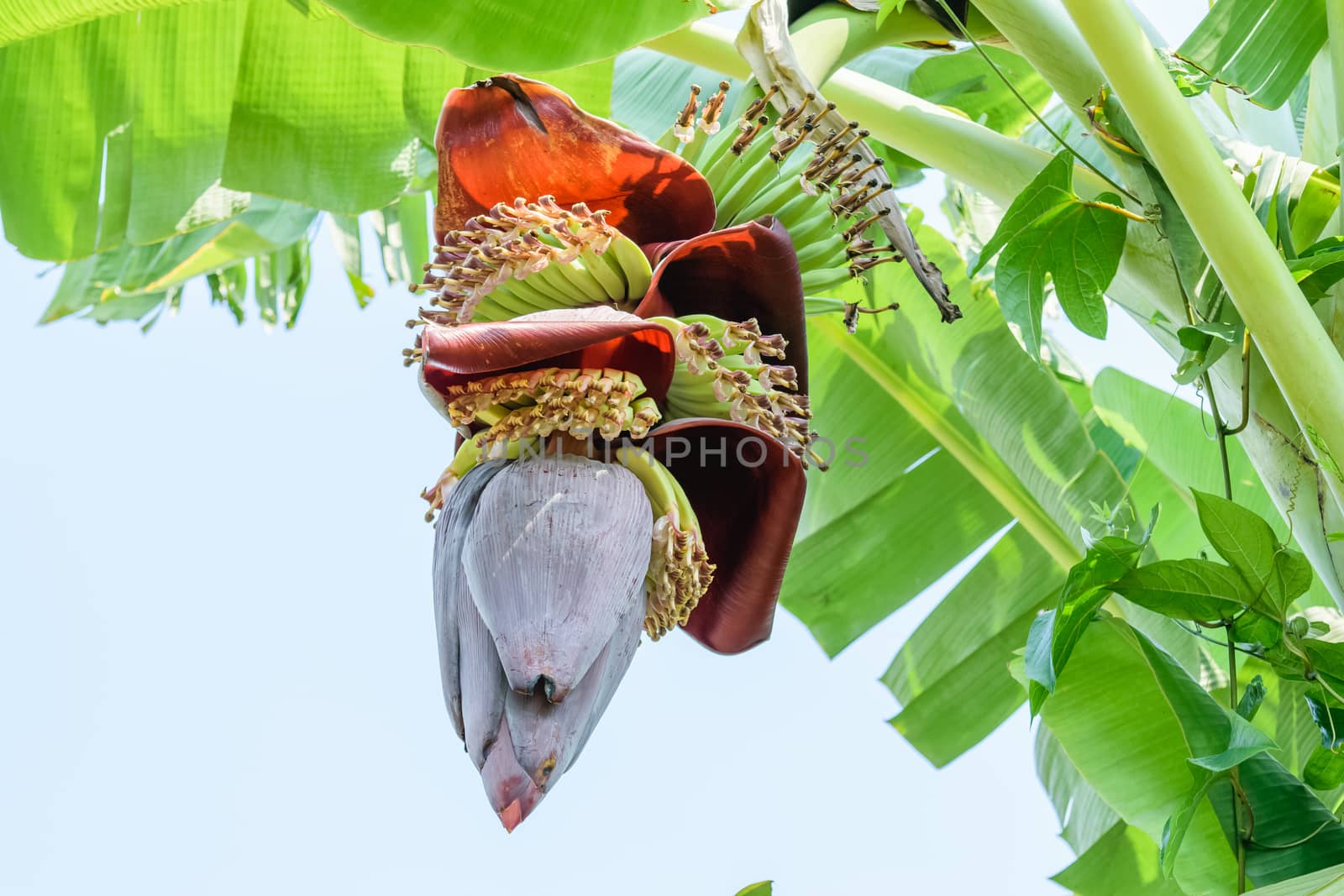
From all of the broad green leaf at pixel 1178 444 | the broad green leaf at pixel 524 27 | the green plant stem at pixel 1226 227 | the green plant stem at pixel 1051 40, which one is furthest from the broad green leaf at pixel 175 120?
the broad green leaf at pixel 1178 444

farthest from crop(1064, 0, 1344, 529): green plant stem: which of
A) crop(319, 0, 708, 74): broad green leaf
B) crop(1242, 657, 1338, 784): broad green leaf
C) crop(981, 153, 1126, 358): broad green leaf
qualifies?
crop(1242, 657, 1338, 784): broad green leaf

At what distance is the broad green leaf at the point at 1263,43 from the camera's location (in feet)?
3.96

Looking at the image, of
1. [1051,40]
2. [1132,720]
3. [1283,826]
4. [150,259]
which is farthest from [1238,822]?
[150,259]

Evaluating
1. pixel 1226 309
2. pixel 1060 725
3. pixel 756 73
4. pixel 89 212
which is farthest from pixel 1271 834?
pixel 89 212

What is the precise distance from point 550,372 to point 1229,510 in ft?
1.95

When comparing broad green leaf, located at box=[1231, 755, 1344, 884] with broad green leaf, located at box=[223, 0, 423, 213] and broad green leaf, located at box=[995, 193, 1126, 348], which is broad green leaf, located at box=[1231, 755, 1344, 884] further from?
broad green leaf, located at box=[223, 0, 423, 213]

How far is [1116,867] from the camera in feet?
4.85

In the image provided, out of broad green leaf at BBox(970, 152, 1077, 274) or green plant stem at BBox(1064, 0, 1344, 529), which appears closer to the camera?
green plant stem at BBox(1064, 0, 1344, 529)

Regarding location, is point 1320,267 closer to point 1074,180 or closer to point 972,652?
point 1074,180

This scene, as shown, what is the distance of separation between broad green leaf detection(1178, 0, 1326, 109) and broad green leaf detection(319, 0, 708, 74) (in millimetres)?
594

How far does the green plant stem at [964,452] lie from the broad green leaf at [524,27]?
73 centimetres

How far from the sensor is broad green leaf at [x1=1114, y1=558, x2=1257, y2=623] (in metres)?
1.00

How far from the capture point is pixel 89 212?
1380 mm

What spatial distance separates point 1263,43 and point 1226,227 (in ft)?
1.40
